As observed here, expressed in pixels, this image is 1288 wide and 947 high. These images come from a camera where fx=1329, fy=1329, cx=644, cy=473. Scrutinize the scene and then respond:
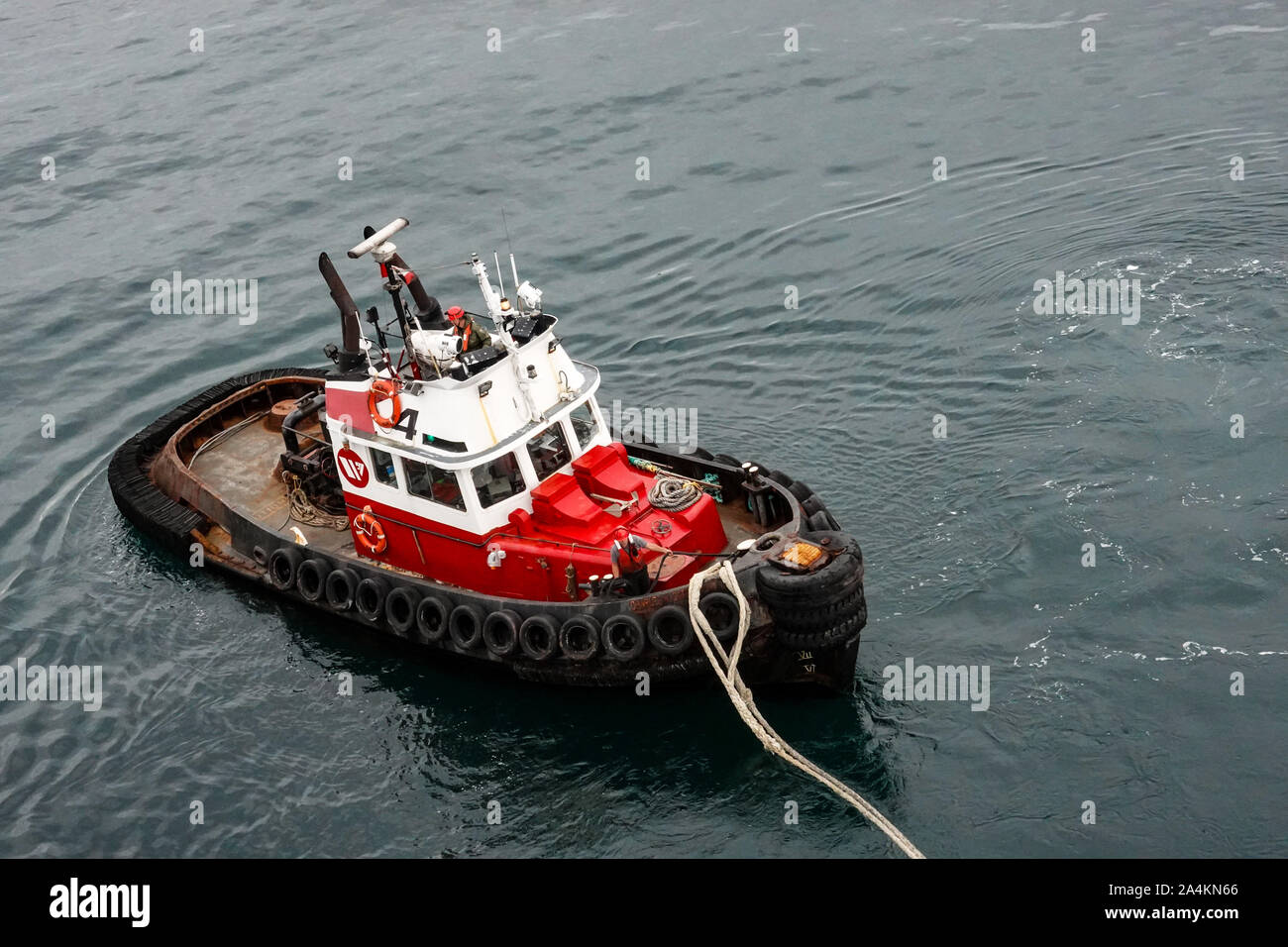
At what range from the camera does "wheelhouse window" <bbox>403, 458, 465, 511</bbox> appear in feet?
57.8

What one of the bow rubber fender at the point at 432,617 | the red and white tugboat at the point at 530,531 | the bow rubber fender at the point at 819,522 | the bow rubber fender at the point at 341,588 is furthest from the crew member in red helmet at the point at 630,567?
the bow rubber fender at the point at 341,588

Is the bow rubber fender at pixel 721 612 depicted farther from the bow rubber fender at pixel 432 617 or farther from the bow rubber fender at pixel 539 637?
the bow rubber fender at pixel 432 617

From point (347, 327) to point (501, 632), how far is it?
479cm

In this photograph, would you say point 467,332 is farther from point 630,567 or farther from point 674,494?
point 630,567

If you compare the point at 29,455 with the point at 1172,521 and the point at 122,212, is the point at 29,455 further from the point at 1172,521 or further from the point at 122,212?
the point at 1172,521

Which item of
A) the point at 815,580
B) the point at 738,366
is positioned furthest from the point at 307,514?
the point at 815,580

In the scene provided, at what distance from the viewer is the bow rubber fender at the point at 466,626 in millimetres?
17234

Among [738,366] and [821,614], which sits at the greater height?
[738,366]

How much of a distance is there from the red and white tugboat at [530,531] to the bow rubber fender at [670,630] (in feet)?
0.08
